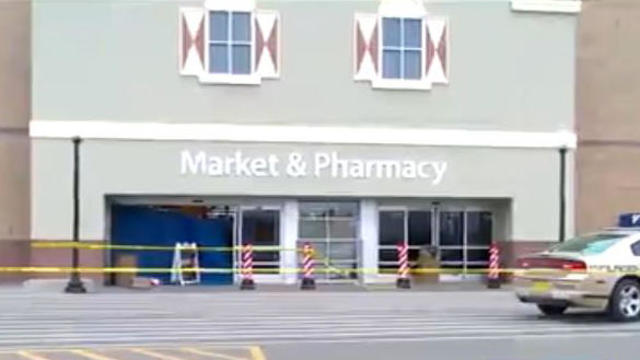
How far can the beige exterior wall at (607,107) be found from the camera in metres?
33.3

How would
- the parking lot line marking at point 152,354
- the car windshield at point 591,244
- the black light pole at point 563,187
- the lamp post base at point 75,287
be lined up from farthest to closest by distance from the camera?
the black light pole at point 563,187, the lamp post base at point 75,287, the car windshield at point 591,244, the parking lot line marking at point 152,354

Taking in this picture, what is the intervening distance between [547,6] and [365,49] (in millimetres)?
5397

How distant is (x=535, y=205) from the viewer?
104 feet

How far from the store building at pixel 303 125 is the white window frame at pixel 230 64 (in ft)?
→ 0.19

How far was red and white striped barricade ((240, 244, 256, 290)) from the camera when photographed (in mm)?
27734

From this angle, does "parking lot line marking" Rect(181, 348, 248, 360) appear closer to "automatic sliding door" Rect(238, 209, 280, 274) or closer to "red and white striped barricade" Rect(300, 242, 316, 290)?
"red and white striped barricade" Rect(300, 242, 316, 290)

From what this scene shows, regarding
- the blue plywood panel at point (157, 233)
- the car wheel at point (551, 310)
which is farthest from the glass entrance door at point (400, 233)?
the car wheel at point (551, 310)

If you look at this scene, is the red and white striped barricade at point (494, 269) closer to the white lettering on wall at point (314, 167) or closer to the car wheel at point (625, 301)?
the white lettering on wall at point (314, 167)

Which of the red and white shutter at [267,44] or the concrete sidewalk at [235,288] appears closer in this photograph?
the concrete sidewalk at [235,288]

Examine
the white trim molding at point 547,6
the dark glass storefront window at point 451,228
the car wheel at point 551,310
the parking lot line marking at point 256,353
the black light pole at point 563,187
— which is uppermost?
the white trim molding at point 547,6

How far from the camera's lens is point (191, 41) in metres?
29.9

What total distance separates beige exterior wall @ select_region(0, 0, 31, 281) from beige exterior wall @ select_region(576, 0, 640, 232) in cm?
1606

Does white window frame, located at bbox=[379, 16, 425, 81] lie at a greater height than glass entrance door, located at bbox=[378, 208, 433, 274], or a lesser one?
greater

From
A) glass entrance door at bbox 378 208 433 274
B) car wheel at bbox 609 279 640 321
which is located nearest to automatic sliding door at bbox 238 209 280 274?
glass entrance door at bbox 378 208 433 274
